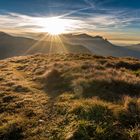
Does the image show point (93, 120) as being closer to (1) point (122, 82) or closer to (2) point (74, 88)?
(2) point (74, 88)

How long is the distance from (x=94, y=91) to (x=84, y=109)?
4430 mm

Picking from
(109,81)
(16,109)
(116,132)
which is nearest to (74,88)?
(109,81)

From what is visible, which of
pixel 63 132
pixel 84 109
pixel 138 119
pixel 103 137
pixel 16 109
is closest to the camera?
pixel 103 137

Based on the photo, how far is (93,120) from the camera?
470 inches

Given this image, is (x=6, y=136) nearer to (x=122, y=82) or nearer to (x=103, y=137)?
(x=103, y=137)

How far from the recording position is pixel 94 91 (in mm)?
17484

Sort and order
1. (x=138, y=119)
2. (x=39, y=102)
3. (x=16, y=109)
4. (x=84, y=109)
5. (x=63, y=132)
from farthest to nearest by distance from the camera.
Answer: (x=39, y=102) < (x=16, y=109) < (x=84, y=109) < (x=138, y=119) < (x=63, y=132)

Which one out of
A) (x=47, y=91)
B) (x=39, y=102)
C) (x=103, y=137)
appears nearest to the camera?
(x=103, y=137)

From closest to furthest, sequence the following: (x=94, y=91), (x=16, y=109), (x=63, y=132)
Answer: (x=63, y=132), (x=16, y=109), (x=94, y=91)

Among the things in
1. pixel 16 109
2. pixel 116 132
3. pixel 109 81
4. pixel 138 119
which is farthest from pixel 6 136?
pixel 109 81

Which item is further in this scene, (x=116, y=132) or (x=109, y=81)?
(x=109, y=81)

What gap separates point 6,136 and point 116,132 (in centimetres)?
429

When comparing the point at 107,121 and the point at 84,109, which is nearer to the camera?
the point at 107,121

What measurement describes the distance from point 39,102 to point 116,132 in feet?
20.2
